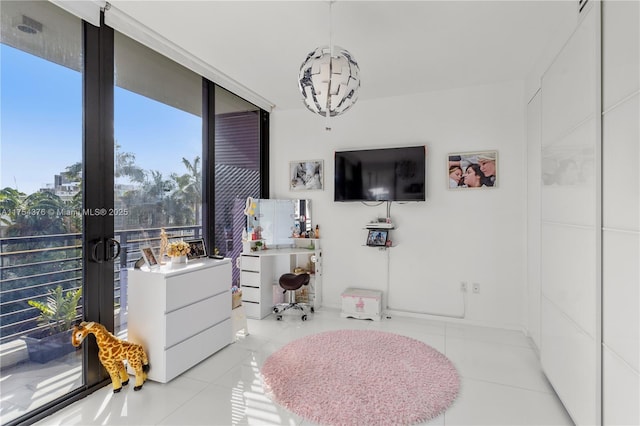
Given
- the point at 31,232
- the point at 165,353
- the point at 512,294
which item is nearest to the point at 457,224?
the point at 512,294

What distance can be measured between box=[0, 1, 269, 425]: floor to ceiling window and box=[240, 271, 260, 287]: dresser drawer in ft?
3.71

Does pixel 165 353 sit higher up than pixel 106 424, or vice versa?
pixel 165 353

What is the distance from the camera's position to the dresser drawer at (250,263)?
12.3ft

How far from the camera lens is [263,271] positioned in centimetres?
379

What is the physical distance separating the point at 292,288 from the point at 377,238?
47.5 inches

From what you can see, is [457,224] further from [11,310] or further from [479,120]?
[11,310]

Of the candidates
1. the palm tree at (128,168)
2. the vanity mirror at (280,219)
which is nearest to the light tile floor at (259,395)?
the vanity mirror at (280,219)

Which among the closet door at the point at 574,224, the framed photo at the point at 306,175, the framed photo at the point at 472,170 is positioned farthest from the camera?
the framed photo at the point at 306,175

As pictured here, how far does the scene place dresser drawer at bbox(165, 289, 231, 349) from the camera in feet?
7.68

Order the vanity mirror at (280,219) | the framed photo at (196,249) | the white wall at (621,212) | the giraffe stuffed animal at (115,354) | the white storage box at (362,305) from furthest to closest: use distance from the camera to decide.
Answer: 1. the vanity mirror at (280,219)
2. the white storage box at (362,305)
3. the framed photo at (196,249)
4. the giraffe stuffed animal at (115,354)
5. the white wall at (621,212)

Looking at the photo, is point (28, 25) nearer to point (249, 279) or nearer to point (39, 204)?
point (39, 204)

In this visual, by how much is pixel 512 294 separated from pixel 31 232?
4.32 meters

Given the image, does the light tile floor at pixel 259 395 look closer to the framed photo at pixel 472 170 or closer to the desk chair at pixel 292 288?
the desk chair at pixel 292 288

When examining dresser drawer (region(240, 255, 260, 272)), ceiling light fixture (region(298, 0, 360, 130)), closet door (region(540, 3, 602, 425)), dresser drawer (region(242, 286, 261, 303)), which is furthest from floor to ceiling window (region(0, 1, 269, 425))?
closet door (region(540, 3, 602, 425))
